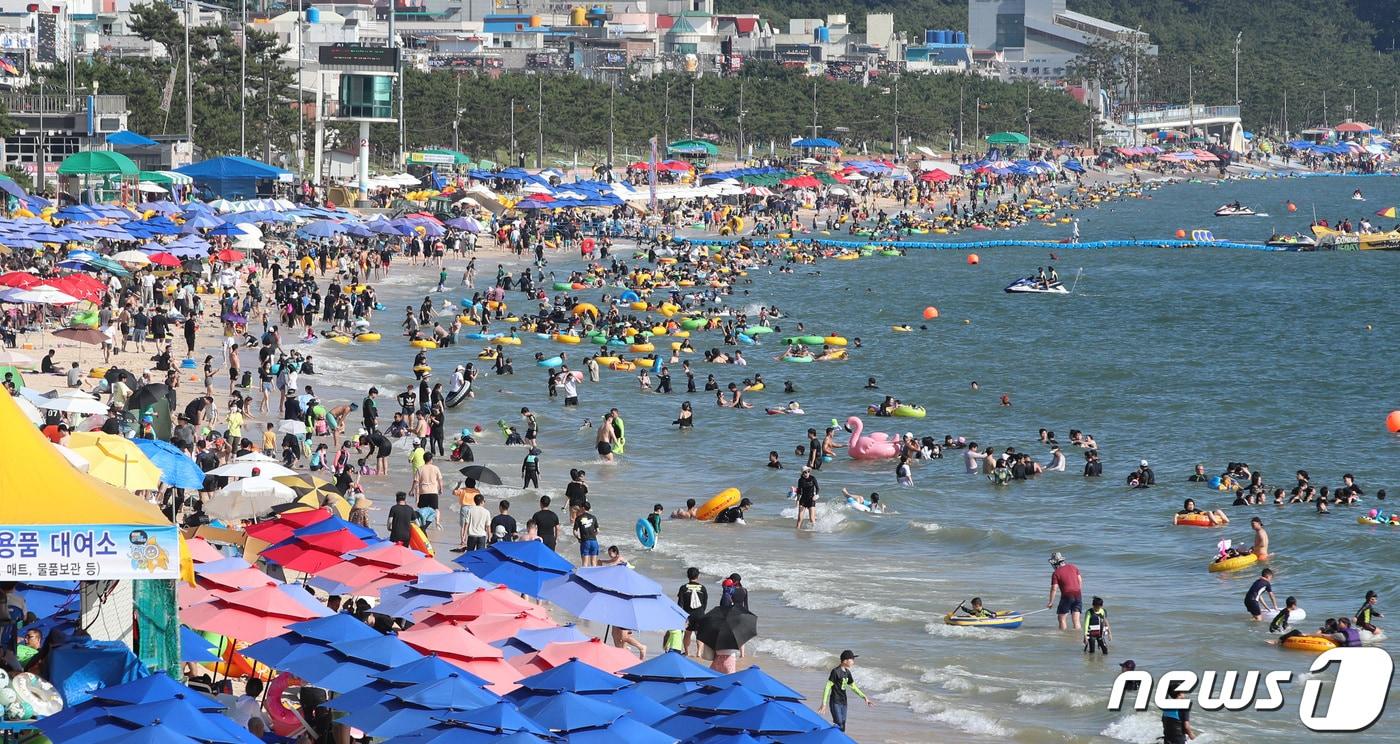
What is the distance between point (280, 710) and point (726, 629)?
204 inches

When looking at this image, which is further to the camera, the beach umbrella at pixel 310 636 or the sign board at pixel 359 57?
the sign board at pixel 359 57

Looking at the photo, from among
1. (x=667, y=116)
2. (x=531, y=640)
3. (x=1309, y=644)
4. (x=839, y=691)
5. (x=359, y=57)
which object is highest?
(x=359, y=57)

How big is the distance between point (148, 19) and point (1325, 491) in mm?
70758

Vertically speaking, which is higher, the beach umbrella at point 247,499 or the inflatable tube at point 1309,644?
the beach umbrella at point 247,499

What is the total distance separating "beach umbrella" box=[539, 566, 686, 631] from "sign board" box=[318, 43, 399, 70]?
245 feet

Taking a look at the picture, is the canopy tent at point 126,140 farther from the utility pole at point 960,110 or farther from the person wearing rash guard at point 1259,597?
the utility pole at point 960,110

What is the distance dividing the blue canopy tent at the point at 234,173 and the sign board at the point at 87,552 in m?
53.6

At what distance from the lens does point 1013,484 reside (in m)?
33.1

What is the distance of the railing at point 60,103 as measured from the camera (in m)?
71.7

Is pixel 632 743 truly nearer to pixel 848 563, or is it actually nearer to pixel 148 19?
pixel 848 563

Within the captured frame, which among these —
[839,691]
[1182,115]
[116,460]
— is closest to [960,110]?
[1182,115]

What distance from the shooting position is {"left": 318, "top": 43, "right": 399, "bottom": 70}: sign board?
8912 centimetres

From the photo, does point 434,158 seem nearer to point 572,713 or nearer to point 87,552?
point 572,713

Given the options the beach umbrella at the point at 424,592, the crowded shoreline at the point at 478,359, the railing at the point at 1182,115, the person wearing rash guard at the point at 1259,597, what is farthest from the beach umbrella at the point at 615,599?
the railing at the point at 1182,115
